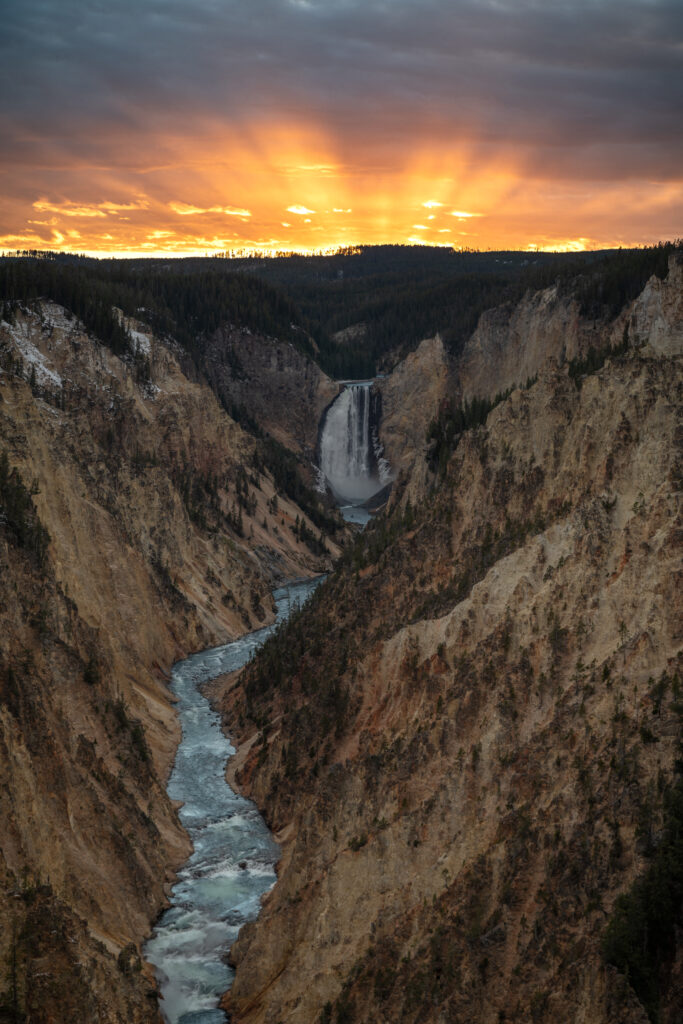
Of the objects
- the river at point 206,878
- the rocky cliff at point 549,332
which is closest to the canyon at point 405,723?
the river at point 206,878

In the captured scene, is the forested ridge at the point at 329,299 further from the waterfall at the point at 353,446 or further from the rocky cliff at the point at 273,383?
the waterfall at the point at 353,446

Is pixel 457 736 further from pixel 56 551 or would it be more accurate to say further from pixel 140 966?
pixel 56 551

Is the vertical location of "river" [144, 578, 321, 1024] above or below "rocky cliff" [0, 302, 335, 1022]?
below

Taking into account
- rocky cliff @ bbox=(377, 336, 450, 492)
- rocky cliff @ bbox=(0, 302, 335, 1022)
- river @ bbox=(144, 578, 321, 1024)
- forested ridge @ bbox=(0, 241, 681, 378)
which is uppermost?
forested ridge @ bbox=(0, 241, 681, 378)

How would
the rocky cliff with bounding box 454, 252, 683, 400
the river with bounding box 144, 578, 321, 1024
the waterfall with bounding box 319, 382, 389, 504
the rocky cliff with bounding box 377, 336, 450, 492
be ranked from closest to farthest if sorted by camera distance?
the river with bounding box 144, 578, 321, 1024 → the rocky cliff with bounding box 454, 252, 683, 400 → the rocky cliff with bounding box 377, 336, 450, 492 → the waterfall with bounding box 319, 382, 389, 504

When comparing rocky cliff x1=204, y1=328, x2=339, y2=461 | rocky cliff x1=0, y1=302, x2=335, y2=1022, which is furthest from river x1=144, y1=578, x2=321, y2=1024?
rocky cliff x1=204, y1=328, x2=339, y2=461

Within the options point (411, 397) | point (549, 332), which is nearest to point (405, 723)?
point (549, 332)

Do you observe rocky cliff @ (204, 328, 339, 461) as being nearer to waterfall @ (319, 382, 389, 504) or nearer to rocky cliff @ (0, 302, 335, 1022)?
waterfall @ (319, 382, 389, 504)
